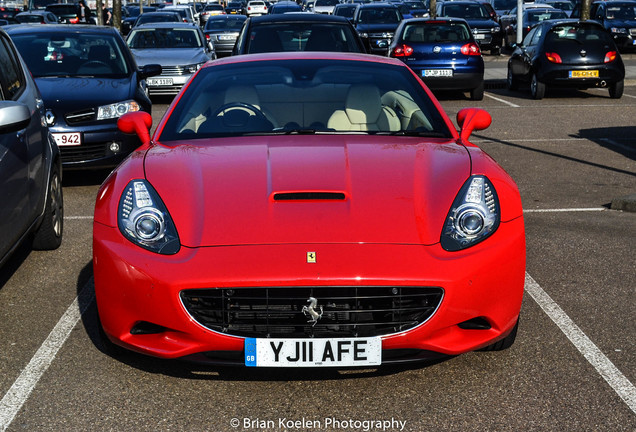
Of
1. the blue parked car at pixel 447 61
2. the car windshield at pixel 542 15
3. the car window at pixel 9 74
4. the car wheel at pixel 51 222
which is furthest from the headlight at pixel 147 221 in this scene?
the car windshield at pixel 542 15

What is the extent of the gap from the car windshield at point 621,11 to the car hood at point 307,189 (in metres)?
26.3

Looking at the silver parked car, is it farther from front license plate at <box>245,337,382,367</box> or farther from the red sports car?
front license plate at <box>245,337,382,367</box>

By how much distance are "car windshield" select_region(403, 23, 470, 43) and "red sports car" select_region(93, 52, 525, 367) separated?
1378 centimetres

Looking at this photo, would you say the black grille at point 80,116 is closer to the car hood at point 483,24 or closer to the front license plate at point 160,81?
the front license plate at point 160,81

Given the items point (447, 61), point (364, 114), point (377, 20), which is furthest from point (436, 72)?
point (364, 114)

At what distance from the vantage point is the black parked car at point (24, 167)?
5.21 m

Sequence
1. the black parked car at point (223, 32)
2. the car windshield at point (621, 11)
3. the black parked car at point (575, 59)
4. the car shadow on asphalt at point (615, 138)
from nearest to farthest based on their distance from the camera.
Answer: the car shadow on asphalt at point (615, 138) < the black parked car at point (575, 59) < the car windshield at point (621, 11) < the black parked car at point (223, 32)

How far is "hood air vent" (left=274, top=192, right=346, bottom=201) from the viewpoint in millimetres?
4301

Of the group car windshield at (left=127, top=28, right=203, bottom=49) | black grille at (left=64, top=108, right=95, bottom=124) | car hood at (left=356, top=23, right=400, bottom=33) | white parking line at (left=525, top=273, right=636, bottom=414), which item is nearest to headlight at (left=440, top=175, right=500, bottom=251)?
white parking line at (left=525, top=273, right=636, bottom=414)

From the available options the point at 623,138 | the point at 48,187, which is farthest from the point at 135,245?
the point at 623,138

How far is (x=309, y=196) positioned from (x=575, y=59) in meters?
14.1

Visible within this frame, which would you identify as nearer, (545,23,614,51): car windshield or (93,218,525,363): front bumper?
(93,218,525,363): front bumper

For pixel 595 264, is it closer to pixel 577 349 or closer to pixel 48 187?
pixel 577 349

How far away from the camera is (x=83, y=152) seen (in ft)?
30.5
